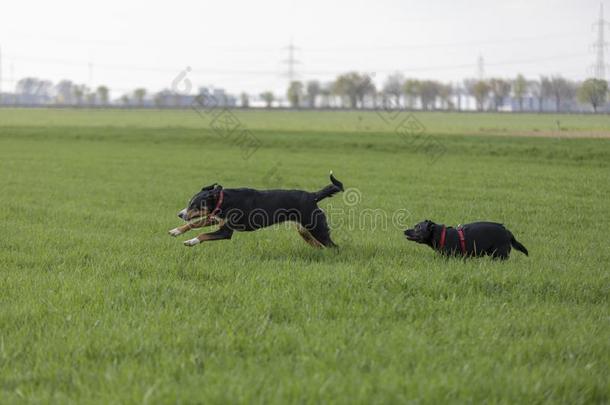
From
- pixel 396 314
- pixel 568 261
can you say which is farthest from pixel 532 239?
pixel 396 314

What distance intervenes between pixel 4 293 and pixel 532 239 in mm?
8440

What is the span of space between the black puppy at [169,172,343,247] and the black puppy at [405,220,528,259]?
1419 mm

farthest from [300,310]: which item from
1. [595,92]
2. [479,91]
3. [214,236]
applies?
[479,91]

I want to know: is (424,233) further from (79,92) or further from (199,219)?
(79,92)

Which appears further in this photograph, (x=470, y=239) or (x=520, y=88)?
(x=520, y=88)

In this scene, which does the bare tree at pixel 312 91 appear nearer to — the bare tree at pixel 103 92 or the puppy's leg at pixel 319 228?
the bare tree at pixel 103 92

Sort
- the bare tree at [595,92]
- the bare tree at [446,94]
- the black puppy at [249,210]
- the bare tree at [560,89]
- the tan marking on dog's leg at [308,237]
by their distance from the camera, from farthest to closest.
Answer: the bare tree at [446,94] < the bare tree at [560,89] < the bare tree at [595,92] < the tan marking on dog's leg at [308,237] < the black puppy at [249,210]

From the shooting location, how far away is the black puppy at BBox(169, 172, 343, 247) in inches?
385

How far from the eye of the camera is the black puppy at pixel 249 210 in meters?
9.78

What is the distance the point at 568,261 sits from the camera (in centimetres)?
952

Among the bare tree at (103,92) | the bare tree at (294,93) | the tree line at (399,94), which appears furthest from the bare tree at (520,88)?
the bare tree at (103,92)

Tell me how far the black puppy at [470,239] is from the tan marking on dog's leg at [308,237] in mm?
1422

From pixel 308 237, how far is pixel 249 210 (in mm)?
1044

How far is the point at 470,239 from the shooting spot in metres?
9.41
